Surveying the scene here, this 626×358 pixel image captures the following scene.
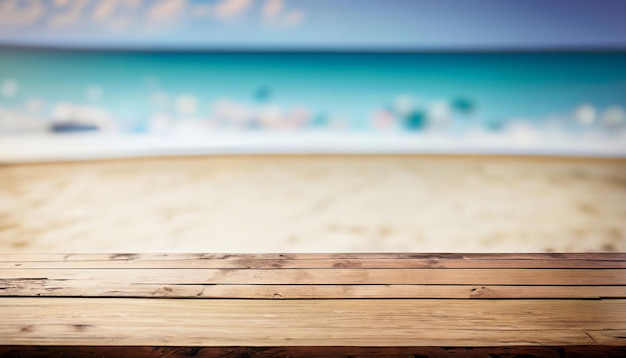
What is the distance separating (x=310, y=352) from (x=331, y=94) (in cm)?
621

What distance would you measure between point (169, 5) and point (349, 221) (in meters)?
4.60

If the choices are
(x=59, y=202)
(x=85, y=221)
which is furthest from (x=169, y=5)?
(x=85, y=221)

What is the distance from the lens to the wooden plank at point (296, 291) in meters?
0.91

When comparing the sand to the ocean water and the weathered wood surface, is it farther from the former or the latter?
the ocean water

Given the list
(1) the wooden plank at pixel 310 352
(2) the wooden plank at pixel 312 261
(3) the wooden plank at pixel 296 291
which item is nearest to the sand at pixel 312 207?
(2) the wooden plank at pixel 312 261

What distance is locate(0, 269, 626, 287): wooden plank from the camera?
976 mm

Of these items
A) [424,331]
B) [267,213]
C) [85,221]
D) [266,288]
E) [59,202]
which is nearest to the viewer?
[424,331]

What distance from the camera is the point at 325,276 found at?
100cm

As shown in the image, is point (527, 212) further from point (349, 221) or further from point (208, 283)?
point (208, 283)

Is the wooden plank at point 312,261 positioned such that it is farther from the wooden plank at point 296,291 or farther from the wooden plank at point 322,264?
the wooden plank at point 296,291

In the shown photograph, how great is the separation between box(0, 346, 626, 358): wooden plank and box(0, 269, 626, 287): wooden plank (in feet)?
0.79

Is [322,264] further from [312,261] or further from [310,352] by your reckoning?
[310,352]

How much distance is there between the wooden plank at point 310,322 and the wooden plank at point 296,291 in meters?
0.02

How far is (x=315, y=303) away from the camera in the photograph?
881mm
